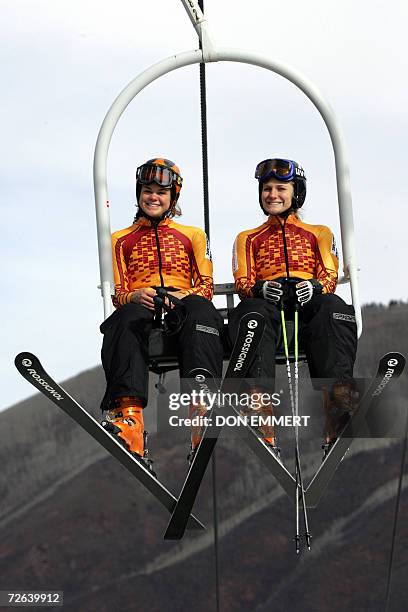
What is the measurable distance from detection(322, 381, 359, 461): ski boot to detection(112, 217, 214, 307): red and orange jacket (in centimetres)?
87

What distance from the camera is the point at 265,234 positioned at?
685 centimetres

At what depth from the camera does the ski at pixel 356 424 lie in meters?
5.82

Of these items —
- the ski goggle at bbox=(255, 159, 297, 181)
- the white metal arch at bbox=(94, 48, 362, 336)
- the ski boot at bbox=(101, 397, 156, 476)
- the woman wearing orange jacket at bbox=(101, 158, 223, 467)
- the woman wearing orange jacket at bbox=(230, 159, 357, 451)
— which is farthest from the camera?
the white metal arch at bbox=(94, 48, 362, 336)

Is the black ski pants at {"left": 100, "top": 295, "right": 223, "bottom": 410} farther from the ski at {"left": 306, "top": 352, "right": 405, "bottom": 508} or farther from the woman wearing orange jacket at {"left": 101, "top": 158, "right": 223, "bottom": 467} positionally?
the ski at {"left": 306, "top": 352, "right": 405, "bottom": 508}

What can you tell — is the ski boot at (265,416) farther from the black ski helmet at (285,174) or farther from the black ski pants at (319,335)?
the black ski helmet at (285,174)

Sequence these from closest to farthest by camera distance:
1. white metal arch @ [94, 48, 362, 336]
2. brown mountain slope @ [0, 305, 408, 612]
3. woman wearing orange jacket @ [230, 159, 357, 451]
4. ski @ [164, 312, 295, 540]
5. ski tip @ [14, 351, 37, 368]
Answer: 1. ski @ [164, 312, 295, 540]
2. ski tip @ [14, 351, 37, 368]
3. woman wearing orange jacket @ [230, 159, 357, 451]
4. white metal arch @ [94, 48, 362, 336]
5. brown mountain slope @ [0, 305, 408, 612]

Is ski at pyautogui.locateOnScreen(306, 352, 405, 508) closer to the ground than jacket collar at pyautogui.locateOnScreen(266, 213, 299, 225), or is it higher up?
closer to the ground

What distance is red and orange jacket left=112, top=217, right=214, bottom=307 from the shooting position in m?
6.62

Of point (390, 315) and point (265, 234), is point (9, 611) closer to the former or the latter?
point (390, 315)

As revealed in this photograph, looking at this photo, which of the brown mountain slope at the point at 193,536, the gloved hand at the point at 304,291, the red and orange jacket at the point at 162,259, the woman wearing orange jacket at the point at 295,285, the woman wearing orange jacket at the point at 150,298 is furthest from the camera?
the brown mountain slope at the point at 193,536

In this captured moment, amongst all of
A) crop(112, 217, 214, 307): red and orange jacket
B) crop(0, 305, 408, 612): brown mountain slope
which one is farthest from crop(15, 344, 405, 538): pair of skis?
crop(0, 305, 408, 612): brown mountain slope

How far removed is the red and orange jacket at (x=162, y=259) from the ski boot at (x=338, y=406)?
866 mm

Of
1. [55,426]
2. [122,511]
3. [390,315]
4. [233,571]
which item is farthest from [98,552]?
[390,315]

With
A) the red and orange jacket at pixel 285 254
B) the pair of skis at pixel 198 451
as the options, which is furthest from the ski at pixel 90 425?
the red and orange jacket at pixel 285 254
